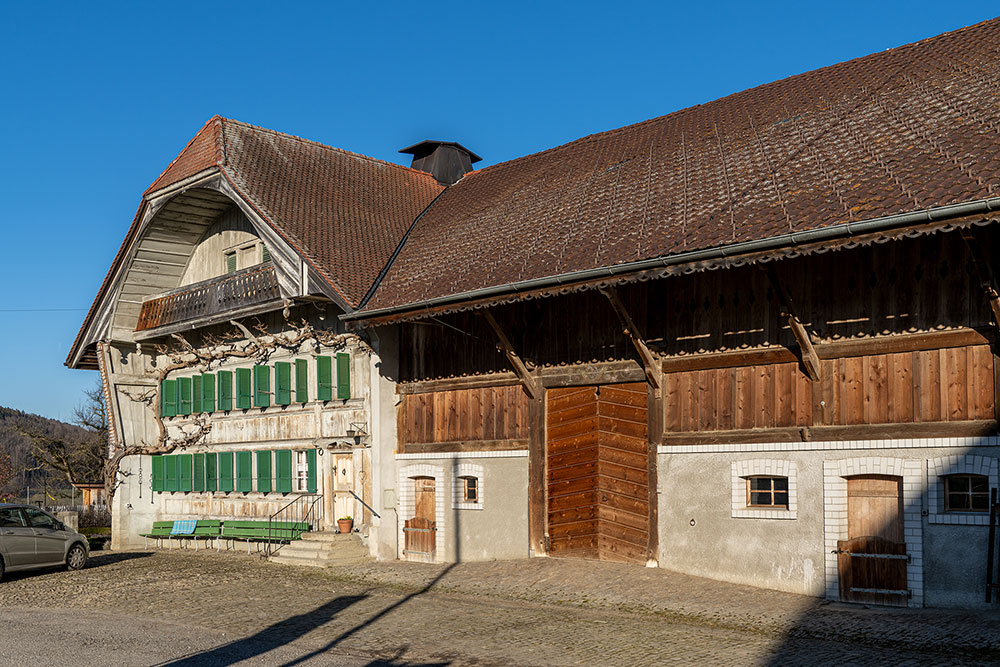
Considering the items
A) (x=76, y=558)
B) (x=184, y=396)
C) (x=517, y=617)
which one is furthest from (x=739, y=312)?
(x=184, y=396)

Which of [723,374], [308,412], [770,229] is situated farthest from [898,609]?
[308,412]

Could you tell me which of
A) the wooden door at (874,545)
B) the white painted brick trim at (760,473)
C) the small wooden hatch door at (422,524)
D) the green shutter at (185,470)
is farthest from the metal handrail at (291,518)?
the wooden door at (874,545)

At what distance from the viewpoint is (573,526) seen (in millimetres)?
16797

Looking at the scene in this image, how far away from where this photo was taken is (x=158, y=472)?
2609 centimetres

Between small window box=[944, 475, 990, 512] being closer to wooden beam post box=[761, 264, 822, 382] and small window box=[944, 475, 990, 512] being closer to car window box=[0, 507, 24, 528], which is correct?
wooden beam post box=[761, 264, 822, 382]

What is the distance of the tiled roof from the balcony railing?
10.4ft

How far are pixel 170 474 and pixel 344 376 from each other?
775 cm

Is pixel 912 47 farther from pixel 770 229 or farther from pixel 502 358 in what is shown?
pixel 502 358

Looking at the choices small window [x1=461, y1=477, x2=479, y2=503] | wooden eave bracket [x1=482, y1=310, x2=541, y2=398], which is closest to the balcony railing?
small window [x1=461, y1=477, x2=479, y2=503]

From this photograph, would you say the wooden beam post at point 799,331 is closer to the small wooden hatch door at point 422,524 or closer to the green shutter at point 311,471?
the small wooden hatch door at point 422,524

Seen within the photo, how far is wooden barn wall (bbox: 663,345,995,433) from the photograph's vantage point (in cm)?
1249

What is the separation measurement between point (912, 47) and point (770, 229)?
6.59m

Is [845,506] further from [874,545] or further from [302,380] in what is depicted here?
[302,380]

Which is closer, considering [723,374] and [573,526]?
[723,374]
